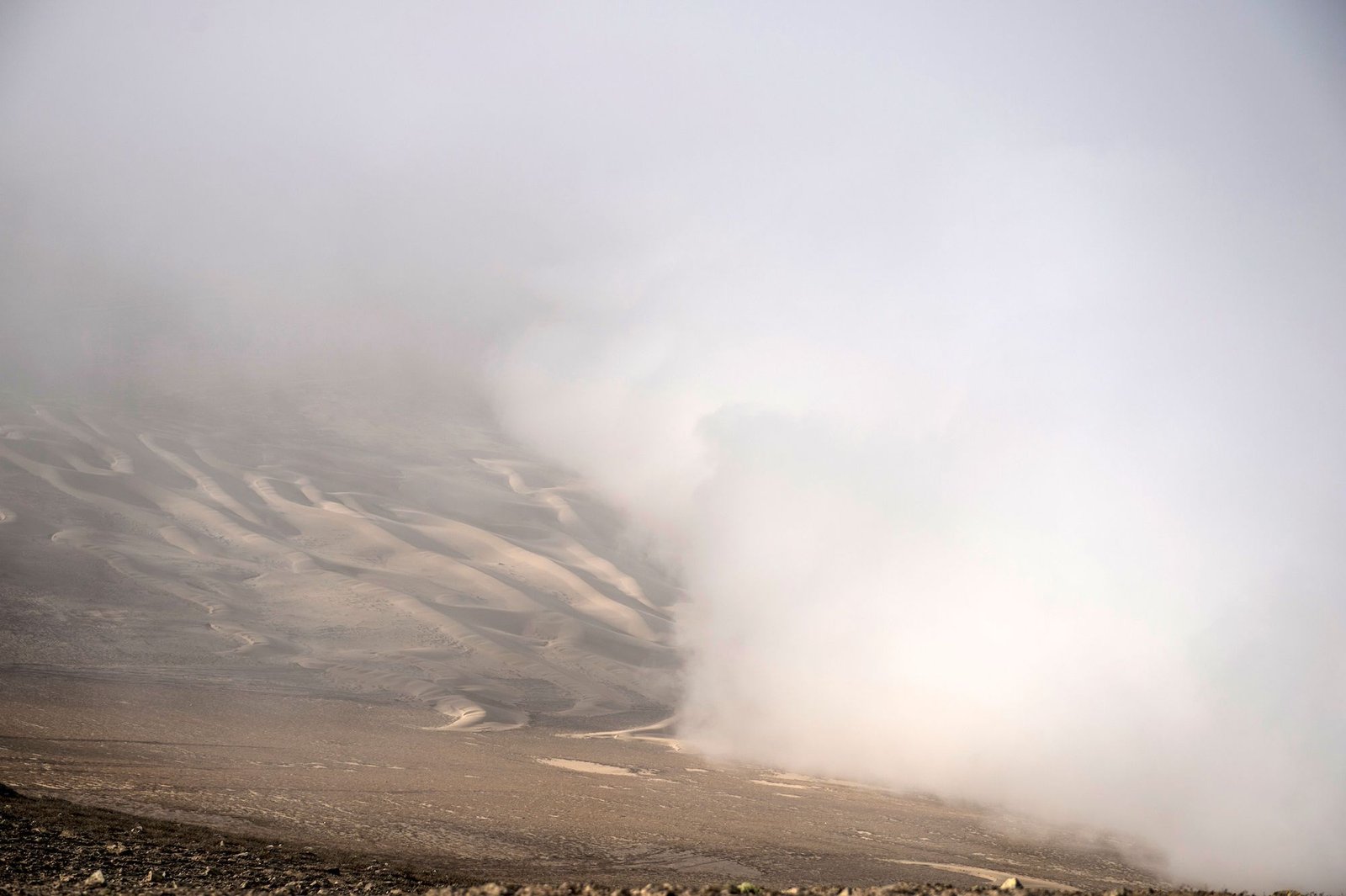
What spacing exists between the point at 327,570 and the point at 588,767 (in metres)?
22.6

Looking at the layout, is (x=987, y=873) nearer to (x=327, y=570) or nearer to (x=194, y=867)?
(x=194, y=867)

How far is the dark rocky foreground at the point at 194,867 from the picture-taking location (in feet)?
31.7

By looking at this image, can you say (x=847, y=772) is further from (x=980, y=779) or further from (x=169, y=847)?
(x=169, y=847)

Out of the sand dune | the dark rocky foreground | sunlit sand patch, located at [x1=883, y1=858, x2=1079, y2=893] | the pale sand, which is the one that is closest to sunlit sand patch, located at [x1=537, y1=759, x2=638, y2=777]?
the pale sand

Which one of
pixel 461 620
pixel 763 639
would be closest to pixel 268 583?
pixel 461 620

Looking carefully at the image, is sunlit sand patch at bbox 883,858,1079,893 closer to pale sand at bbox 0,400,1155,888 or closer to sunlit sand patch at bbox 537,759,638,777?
pale sand at bbox 0,400,1155,888

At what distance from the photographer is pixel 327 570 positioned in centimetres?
4169

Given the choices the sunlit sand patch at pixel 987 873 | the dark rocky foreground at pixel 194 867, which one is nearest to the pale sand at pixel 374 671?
the sunlit sand patch at pixel 987 873

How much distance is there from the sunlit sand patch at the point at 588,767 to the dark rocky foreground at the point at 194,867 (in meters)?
9.51

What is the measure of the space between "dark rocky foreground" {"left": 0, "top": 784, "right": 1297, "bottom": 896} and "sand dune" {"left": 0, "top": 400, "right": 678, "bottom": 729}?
46.9 feet

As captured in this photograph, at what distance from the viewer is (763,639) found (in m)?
41.9

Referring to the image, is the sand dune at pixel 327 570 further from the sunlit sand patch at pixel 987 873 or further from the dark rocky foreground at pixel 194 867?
the dark rocky foreground at pixel 194 867

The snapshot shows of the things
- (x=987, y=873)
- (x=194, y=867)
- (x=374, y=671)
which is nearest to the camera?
(x=194, y=867)

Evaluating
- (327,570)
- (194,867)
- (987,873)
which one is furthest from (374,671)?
(987,873)
